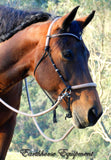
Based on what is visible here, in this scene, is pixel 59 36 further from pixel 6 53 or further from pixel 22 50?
pixel 6 53

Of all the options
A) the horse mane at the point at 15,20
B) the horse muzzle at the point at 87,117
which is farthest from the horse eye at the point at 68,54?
the horse mane at the point at 15,20

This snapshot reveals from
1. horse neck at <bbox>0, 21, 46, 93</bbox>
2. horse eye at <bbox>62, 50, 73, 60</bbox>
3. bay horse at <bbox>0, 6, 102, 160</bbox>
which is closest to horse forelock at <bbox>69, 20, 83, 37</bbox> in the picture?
bay horse at <bbox>0, 6, 102, 160</bbox>

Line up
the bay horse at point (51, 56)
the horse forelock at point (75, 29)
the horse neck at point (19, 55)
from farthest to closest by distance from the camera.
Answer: the horse neck at point (19, 55), the horse forelock at point (75, 29), the bay horse at point (51, 56)

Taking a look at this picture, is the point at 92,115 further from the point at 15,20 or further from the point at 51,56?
the point at 15,20

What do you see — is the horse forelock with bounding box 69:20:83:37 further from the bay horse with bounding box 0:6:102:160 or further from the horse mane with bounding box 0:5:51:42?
the horse mane with bounding box 0:5:51:42

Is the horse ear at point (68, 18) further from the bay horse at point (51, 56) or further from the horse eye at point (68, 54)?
the horse eye at point (68, 54)

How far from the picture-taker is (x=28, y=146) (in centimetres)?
2530

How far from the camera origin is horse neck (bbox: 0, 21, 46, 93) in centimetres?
328

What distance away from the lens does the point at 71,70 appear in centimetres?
299

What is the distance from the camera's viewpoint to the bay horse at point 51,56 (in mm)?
2945

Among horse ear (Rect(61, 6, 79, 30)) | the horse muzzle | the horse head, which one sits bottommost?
the horse muzzle

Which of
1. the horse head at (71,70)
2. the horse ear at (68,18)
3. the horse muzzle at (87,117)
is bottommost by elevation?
the horse muzzle at (87,117)

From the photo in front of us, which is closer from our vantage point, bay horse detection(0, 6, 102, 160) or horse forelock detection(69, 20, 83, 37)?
bay horse detection(0, 6, 102, 160)

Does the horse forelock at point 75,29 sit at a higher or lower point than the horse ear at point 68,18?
lower
